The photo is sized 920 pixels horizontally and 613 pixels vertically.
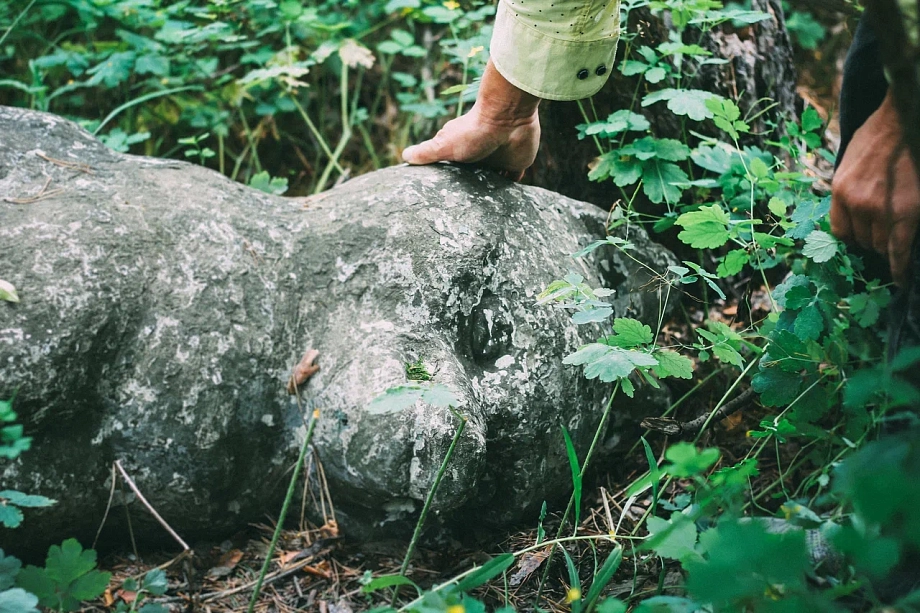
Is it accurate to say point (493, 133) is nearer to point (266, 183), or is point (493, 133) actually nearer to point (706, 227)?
point (706, 227)

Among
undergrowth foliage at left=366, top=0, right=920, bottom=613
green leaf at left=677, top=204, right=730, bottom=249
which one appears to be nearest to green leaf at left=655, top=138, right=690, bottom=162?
undergrowth foliage at left=366, top=0, right=920, bottom=613

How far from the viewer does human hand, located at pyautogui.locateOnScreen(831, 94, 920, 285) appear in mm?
1198

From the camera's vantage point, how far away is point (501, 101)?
1.92 m

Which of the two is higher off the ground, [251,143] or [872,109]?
[872,109]

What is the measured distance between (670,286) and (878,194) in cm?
72

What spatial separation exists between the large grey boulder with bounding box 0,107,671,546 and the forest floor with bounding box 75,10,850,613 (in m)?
0.07

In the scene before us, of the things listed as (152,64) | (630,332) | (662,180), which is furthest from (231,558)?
(152,64)

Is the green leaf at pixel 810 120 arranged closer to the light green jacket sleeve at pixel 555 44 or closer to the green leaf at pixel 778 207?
the green leaf at pixel 778 207

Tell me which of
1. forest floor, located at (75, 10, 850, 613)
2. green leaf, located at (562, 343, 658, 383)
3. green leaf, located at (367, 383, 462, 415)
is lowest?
forest floor, located at (75, 10, 850, 613)

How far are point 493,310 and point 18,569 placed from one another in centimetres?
124

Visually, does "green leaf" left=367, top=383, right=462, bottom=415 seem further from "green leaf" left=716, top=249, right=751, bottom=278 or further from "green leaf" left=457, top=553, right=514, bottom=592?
"green leaf" left=716, top=249, right=751, bottom=278

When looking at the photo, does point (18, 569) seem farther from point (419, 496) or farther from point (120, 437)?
point (419, 496)

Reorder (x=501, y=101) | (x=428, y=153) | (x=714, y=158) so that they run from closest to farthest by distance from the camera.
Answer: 1. (x=501, y=101)
2. (x=428, y=153)
3. (x=714, y=158)

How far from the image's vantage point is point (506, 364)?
6.03 ft
